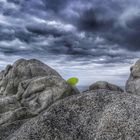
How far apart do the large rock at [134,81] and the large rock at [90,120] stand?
70.8 ft

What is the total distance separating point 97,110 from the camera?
1639 cm

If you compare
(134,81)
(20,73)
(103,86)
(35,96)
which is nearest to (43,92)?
(35,96)

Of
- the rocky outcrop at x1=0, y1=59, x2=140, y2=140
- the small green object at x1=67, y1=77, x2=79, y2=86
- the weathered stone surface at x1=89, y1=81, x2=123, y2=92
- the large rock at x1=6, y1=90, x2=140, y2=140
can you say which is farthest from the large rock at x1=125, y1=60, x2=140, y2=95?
the large rock at x1=6, y1=90, x2=140, y2=140

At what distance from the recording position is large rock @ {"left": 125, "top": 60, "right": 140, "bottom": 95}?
38.2m

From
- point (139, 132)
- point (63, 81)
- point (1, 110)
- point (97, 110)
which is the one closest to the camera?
point (139, 132)

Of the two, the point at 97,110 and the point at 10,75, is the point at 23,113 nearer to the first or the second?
the point at 97,110

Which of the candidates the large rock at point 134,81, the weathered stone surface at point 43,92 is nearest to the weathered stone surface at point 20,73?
the weathered stone surface at point 43,92

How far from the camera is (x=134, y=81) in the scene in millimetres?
38969

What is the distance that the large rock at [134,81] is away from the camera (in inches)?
1504

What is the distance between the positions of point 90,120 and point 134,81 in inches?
950

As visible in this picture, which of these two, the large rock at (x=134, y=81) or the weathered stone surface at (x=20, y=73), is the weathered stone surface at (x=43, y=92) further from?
the large rock at (x=134, y=81)

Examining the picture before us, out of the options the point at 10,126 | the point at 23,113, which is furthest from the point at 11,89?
the point at 10,126

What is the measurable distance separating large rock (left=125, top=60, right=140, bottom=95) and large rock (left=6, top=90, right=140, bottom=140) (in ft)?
70.8

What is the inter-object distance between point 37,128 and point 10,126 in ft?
18.0
